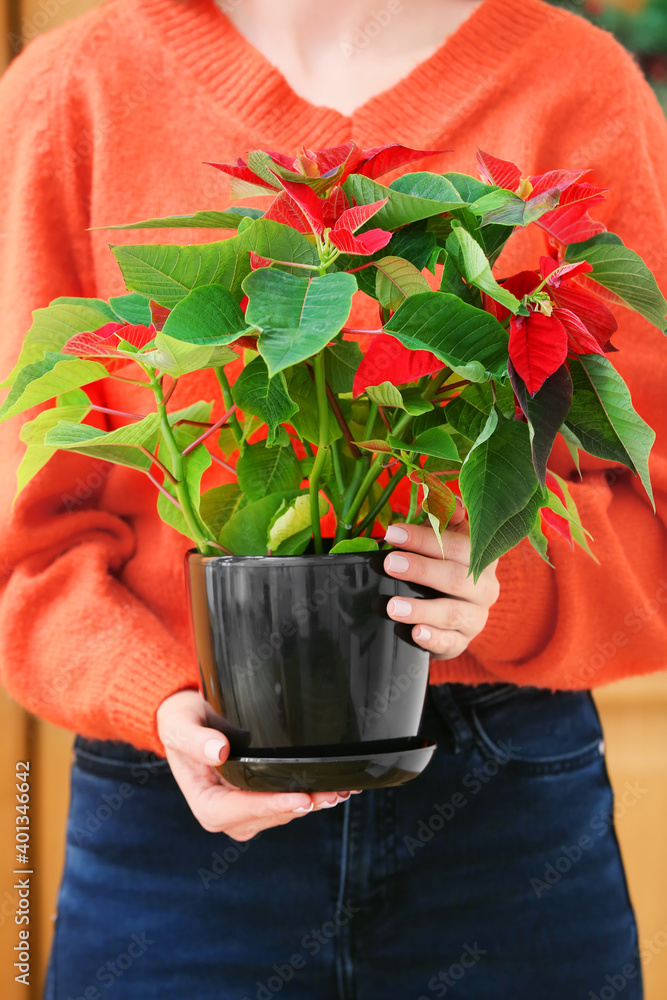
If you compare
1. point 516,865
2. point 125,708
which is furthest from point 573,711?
point 125,708

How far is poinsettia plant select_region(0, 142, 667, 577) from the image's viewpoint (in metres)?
0.31

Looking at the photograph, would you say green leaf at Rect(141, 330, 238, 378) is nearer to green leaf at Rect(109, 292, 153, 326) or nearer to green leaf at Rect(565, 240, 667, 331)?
green leaf at Rect(109, 292, 153, 326)

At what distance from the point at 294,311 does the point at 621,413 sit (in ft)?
0.47

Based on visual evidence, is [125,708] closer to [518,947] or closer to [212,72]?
[518,947]

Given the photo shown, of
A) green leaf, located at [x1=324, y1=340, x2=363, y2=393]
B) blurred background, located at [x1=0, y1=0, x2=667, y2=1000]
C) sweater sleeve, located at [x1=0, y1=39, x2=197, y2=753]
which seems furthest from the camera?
blurred background, located at [x1=0, y1=0, x2=667, y2=1000]

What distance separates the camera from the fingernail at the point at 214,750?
0.41m

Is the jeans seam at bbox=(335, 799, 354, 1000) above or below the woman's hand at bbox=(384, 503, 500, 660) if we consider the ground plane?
below

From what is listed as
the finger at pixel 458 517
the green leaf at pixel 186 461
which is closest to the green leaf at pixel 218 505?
the green leaf at pixel 186 461

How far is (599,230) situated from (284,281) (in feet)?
0.50

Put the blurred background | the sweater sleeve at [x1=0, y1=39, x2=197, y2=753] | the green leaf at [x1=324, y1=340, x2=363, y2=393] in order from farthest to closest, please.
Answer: the blurred background, the sweater sleeve at [x1=0, y1=39, x2=197, y2=753], the green leaf at [x1=324, y1=340, x2=363, y2=393]

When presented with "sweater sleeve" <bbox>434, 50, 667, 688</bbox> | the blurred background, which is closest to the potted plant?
"sweater sleeve" <bbox>434, 50, 667, 688</bbox>

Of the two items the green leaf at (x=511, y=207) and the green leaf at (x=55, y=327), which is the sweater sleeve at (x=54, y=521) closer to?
the green leaf at (x=55, y=327)

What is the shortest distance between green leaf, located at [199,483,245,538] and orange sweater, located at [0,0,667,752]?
19 cm

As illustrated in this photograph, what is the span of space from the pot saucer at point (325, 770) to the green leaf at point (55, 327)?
8.7 inches
